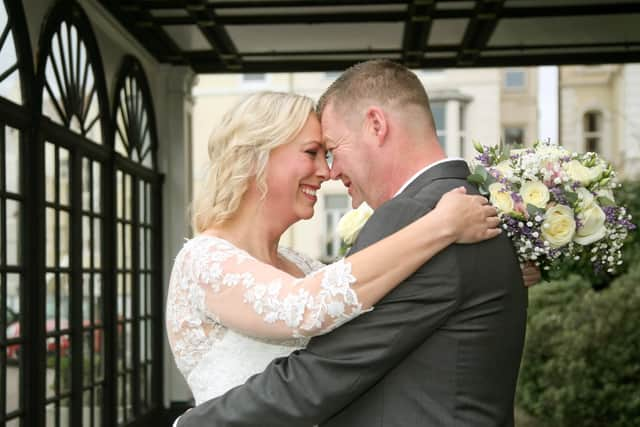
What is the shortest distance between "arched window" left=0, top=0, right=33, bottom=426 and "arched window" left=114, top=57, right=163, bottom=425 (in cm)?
244

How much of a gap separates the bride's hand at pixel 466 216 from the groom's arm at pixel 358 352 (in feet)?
0.19

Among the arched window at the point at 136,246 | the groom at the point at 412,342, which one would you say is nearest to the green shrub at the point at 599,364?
the arched window at the point at 136,246

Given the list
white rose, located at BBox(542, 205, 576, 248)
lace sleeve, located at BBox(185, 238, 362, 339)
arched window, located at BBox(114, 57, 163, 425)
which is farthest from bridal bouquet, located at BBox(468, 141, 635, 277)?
arched window, located at BBox(114, 57, 163, 425)

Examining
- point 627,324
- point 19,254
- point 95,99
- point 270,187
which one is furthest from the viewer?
point 627,324

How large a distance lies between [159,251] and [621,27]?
4965 millimetres

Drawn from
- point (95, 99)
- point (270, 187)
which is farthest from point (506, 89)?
point (270, 187)

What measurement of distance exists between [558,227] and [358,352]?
70 centimetres

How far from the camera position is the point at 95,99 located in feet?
25.4

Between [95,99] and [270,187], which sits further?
[95,99]

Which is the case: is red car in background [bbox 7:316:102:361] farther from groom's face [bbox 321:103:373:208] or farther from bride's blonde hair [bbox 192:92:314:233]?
groom's face [bbox 321:103:373:208]

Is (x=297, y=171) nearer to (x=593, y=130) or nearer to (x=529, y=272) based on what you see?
(x=529, y=272)

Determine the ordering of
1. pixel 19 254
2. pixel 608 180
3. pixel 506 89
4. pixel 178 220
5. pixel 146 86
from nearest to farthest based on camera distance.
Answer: pixel 608 180 → pixel 19 254 → pixel 146 86 → pixel 178 220 → pixel 506 89

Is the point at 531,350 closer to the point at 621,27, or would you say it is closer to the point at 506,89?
the point at 621,27

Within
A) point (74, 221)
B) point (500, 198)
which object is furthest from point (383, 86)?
point (74, 221)
